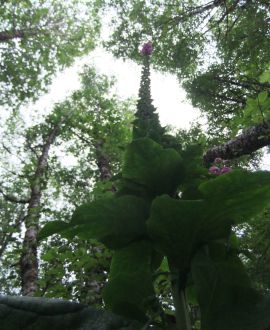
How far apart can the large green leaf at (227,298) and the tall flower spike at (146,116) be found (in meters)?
0.63

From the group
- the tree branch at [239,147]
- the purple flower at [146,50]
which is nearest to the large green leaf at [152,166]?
the purple flower at [146,50]

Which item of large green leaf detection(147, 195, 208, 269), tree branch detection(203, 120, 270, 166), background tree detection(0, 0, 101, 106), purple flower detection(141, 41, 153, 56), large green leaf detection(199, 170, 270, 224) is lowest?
large green leaf detection(147, 195, 208, 269)

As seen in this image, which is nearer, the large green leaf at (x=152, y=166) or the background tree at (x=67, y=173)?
the large green leaf at (x=152, y=166)

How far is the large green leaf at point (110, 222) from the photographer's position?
108cm

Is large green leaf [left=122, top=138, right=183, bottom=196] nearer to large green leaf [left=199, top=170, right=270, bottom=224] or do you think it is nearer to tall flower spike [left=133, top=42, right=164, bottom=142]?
large green leaf [left=199, top=170, right=270, bottom=224]

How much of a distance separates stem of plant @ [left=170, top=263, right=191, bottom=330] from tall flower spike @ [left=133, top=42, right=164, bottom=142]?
0.58m

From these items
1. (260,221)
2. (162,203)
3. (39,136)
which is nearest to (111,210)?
(162,203)

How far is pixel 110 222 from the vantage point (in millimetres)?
1119

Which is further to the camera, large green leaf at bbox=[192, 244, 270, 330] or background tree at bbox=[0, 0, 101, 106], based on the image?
background tree at bbox=[0, 0, 101, 106]

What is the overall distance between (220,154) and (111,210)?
16.7ft

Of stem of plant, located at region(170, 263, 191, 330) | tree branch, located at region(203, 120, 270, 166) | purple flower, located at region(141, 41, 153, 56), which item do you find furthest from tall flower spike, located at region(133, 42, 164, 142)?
tree branch, located at region(203, 120, 270, 166)

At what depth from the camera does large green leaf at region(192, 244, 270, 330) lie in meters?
0.88

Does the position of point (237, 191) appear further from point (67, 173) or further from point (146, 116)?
point (67, 173)

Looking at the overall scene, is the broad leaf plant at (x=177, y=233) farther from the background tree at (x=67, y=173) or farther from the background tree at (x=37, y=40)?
the background tree at (x=37, y=40)
